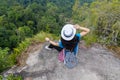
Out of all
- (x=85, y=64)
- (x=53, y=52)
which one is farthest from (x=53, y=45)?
(x=85, y=64)

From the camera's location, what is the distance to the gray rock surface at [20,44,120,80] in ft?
20.2

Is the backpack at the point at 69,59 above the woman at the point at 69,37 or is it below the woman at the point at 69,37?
below

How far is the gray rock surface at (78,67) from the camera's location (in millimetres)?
6152

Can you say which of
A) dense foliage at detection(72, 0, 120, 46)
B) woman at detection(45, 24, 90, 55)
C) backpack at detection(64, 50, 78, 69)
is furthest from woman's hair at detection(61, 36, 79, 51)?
dense foliage at detection(72, 0, 120, 46)

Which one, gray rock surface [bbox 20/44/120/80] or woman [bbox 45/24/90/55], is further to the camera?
gray rock surface [bbox 20/44/120/80]

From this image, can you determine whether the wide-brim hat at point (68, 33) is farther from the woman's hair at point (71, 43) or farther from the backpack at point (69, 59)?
the backpack at point (69, 59)

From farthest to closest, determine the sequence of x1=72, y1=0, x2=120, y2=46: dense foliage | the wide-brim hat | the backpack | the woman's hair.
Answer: x1=72, y1=0, x2=120, y2=46: dense foliage, the backpack, the woman's hair, the wide-brim hat

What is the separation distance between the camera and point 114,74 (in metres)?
6.28

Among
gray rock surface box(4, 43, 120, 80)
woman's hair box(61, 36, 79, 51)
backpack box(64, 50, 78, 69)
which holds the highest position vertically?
woman's hair box(61, 36, 79, 51)

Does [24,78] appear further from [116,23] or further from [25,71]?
[116,23]

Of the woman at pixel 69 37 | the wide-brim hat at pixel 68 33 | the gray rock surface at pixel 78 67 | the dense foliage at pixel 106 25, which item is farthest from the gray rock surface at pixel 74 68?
the wide-brim hat at pixel 68 33

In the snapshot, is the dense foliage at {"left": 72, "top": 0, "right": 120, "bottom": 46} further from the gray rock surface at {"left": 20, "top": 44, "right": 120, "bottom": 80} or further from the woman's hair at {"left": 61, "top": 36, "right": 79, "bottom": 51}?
the woman's hair at {"left": 61, "top": 36, "right": 79, "bottom": 51}

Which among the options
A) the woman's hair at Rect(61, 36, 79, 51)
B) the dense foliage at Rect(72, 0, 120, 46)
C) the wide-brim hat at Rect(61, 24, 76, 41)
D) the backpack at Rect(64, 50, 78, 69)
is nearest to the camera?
the wide-brim hat at Rect(61, 24, 76, 41)

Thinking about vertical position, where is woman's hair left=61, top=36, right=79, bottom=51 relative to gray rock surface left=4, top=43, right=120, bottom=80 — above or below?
above
